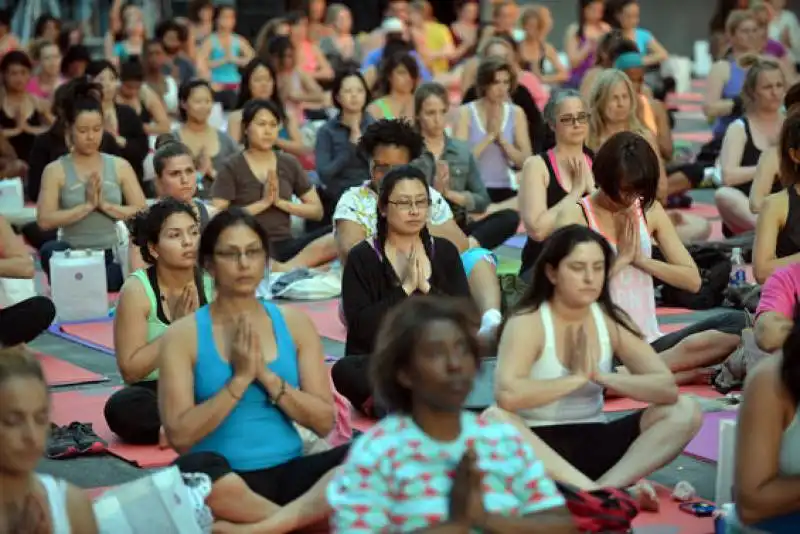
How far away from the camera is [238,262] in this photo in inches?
179

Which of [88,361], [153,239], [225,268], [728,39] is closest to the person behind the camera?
[225,268]

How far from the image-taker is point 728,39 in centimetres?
1274

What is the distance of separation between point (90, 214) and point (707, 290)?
3.07 m

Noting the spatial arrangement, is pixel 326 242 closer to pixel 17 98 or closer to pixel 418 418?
pixel 17 98

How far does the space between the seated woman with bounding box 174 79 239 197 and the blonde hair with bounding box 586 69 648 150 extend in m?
2.61

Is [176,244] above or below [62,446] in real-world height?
above

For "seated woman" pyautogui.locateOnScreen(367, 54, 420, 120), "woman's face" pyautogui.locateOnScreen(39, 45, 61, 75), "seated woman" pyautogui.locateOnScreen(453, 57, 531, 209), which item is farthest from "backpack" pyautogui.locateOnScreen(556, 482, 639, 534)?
"woman's face" pyautogui.locateOnScreen(39, 45, 61, 75)

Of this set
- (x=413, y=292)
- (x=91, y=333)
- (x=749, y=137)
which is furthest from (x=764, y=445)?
(x=749, y=137)

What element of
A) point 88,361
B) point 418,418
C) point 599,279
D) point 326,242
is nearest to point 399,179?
point 599,279

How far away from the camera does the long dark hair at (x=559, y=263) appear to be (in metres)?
4.89

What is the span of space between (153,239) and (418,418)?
227 centimetres

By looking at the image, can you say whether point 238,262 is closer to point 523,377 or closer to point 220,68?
point 523,377

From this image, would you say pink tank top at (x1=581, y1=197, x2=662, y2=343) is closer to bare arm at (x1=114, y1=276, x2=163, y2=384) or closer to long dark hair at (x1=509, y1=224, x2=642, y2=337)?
long dark hair at (x1=509, y1=224, x2=642, y2=337)

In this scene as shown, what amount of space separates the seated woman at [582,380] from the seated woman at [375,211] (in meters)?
1.69
